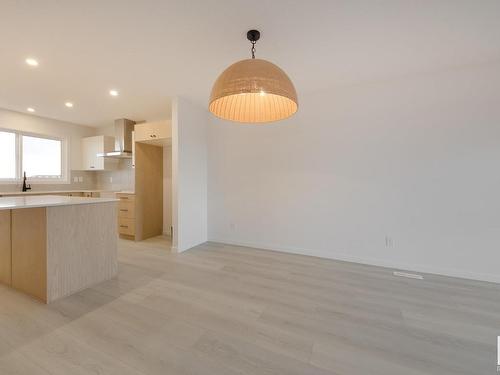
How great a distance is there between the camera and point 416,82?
8.68 ft

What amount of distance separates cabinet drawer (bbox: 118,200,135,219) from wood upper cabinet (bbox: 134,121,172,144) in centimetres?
122

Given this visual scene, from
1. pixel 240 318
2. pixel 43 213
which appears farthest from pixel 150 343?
pixel 43 213

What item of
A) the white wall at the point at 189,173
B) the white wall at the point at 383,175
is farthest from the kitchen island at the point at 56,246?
the white wall at the point at 383,175

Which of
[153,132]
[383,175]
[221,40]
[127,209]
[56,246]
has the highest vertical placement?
[221,40]

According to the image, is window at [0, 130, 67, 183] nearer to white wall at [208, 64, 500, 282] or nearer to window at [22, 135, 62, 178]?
window at [22, 135, 62, 178]

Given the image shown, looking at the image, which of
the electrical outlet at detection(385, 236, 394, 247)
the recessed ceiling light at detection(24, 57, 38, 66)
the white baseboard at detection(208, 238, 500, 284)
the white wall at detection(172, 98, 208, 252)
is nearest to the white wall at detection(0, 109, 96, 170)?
the recessed ceiling light at detection(24, 57, 38, 66)

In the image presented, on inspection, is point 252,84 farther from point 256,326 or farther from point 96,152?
point 96,152

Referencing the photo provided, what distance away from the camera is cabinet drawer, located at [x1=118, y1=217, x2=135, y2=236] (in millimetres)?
3926

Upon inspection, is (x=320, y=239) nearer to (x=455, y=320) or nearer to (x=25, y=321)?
(x=455, y=320)

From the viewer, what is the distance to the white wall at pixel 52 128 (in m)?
3.93

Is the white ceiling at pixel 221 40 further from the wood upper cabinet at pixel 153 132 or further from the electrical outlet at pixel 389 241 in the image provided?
the electrical outlet at pixel 389 241

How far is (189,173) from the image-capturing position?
355 cm

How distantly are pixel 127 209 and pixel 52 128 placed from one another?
263 cm

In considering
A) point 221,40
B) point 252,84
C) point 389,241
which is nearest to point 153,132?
point 221,40
